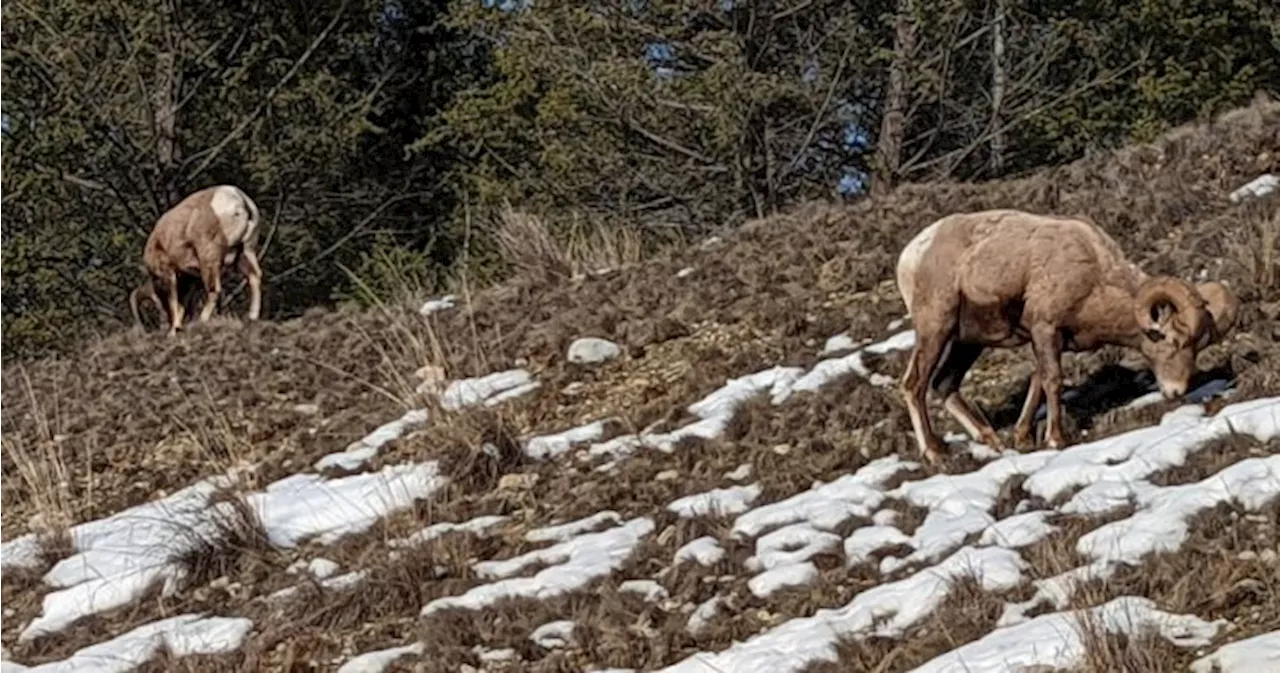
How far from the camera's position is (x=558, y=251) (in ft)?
46.8

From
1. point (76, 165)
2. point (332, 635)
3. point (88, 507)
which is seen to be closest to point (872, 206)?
point (88, 507)

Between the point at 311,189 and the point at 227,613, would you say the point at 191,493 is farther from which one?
the point at 311,189

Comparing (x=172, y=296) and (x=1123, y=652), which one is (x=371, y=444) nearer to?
(x=1123, y=652)

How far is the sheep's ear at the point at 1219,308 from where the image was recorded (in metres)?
7.75

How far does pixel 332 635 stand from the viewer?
734 cm

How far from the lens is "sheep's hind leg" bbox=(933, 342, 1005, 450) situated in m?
8.12

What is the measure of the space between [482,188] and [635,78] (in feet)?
14.1

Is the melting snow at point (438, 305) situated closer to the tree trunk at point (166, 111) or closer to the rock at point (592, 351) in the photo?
the rock at point (592, 351)

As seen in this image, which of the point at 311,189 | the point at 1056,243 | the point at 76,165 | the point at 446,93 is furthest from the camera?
the point at 446,93

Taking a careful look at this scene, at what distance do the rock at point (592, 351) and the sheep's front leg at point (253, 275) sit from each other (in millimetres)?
5735

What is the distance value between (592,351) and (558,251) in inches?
134

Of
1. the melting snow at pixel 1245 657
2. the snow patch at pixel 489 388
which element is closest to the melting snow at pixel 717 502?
the snow patch at pixel 489 388

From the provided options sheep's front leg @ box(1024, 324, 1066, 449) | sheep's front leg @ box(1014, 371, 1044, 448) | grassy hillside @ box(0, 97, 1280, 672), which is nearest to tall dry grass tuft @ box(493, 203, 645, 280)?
grassy hillside @ box(0, 97, 1280, 672)

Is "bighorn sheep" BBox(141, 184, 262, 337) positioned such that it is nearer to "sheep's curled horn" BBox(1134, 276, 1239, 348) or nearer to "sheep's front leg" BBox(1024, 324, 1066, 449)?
"sheep's front leg" BBox(1024, 324, 1066, 449)
